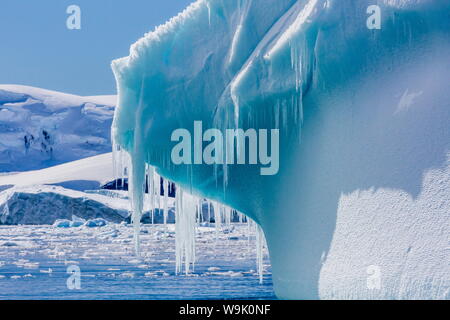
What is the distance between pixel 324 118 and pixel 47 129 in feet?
235

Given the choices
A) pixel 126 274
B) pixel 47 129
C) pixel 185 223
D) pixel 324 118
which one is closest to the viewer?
pixel 324 118

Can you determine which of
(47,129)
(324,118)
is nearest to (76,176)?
(47,129)

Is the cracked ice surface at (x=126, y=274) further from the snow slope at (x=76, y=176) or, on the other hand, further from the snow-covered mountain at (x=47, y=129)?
the snow-covered mountain at (x=47, y=129)

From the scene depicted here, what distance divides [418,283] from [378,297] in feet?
1.27

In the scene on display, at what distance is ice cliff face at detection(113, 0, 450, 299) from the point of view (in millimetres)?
4613

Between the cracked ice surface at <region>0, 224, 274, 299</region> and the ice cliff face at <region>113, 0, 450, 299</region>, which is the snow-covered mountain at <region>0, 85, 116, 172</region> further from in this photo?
the ice cliff face at <region>113, 0, 450, 299</region>

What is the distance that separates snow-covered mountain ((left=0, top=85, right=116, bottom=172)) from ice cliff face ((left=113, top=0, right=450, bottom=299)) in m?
64.5

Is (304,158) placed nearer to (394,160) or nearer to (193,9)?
(394,160)

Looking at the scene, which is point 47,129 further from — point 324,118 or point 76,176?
point 324,118

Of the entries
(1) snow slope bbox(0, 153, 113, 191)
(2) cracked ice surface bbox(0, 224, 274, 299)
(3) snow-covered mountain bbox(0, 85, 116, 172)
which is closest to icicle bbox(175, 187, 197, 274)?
(2) cracked ice surface bbox(0, 224, 274, 299)

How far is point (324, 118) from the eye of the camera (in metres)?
5.41

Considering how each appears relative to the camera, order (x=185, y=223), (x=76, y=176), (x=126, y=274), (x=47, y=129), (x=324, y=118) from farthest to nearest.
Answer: (x=47, y=129) < (x=76, y=176) < (x=126, y=274) < (x=185, y=223) < (x=324, y=118)
